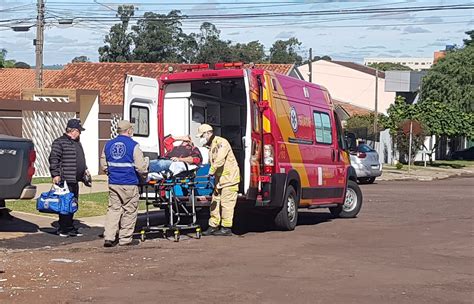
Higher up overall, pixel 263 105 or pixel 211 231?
pixel 263 105

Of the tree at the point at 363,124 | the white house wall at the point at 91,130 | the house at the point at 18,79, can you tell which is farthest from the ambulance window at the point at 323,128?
the house at the point at 18,79

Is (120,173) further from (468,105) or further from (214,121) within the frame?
(468,105)

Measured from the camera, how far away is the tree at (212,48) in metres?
64.4

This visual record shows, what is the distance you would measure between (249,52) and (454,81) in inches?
1057

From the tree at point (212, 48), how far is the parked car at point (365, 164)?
3472cm

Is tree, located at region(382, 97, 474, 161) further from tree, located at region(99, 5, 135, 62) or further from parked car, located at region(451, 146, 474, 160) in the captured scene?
tree, located at region(99, 5, 135, 62)

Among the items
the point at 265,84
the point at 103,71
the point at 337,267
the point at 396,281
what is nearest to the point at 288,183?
the point at 265,84

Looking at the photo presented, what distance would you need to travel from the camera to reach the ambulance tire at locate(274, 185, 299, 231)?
44.8ft

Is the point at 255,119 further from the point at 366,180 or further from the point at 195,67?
the point at 366,180

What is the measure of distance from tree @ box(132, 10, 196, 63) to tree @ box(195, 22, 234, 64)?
43.6 inches

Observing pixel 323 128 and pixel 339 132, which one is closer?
pixel 323 128

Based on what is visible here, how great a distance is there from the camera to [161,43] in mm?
67562

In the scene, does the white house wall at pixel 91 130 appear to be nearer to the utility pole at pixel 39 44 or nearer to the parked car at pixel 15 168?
the utility pole at pixel 39 44

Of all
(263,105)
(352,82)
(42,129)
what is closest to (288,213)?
(263,105)
